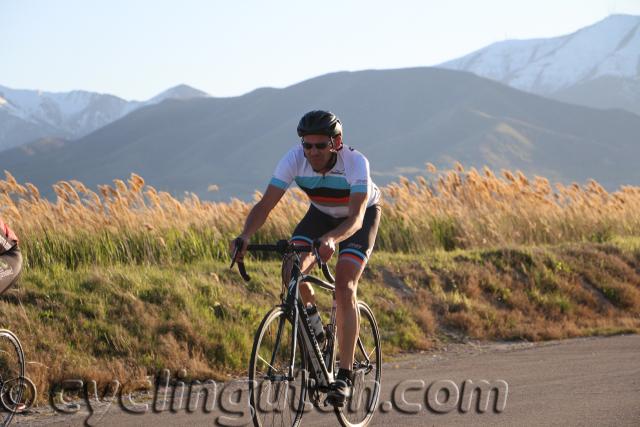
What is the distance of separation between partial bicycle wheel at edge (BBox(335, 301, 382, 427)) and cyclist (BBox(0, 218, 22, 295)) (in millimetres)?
2523

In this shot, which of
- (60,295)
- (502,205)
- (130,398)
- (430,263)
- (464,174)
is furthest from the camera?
(464,174)

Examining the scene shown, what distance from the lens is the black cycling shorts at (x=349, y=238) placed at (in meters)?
6.84

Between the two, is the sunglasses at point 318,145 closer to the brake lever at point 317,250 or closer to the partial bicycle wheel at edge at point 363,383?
the brake lever at point 317,250

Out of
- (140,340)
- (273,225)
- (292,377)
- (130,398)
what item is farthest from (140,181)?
(292,377)

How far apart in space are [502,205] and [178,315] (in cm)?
958

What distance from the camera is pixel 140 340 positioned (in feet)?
31.9

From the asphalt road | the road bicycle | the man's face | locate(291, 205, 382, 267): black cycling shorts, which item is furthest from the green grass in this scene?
the man's face

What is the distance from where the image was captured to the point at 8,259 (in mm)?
6875

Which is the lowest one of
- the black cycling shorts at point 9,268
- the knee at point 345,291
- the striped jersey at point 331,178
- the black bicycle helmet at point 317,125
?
the knee at point 345,291

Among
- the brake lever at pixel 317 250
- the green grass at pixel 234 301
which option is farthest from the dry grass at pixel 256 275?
the brake lever at pixel 317 250

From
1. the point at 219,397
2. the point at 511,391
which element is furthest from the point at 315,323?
the point at 511,391

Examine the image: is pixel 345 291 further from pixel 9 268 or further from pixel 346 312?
pixel 9 268

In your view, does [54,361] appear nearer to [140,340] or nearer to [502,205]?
[140,340]

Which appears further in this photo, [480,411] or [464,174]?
[464,174]
